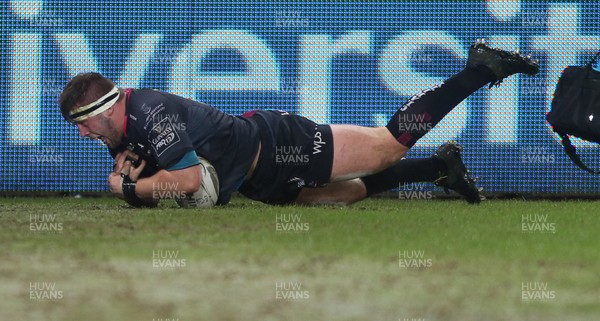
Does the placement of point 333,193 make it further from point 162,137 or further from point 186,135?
point 162,137

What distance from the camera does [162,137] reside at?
16.4 feet

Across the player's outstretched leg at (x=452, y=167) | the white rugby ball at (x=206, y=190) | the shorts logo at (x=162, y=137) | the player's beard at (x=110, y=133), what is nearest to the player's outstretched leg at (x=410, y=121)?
the player's outstretched leg at (x=452, y=167)

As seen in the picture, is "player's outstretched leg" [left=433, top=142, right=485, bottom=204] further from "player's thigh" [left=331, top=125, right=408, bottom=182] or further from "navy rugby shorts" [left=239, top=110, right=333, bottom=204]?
"navy rugby shorts" [left=239, top=110, right=333, bottom=204]

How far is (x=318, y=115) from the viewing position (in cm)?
743

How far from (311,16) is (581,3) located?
6.76 ft

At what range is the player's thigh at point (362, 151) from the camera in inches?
219

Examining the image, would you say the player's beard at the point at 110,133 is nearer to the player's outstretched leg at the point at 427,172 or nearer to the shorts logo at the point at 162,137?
the shorts logo at the point at 162,137

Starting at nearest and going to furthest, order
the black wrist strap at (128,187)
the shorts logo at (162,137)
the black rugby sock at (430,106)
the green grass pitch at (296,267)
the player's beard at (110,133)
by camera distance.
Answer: the green grass pitch at (296,267) → the shorts logo at (162,137) → the player's beard at (110,133) → the black wrist strap at (128,187) → the black rugby sock at (430,106)

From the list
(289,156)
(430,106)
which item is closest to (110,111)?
(289,156)

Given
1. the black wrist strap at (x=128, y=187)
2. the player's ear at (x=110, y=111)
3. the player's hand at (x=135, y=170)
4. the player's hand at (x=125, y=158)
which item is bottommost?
the black wrist strap at (x=128, y=187)

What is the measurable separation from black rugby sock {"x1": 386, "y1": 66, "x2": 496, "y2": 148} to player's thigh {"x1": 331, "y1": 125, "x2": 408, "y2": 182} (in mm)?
65

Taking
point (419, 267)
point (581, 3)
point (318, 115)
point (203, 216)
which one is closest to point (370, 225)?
point (203, 216)

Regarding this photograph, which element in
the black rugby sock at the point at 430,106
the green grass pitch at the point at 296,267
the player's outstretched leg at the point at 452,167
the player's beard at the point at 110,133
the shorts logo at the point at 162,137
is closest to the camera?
the green grass pitch at the point at 296,267

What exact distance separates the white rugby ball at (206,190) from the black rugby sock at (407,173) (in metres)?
1.05
